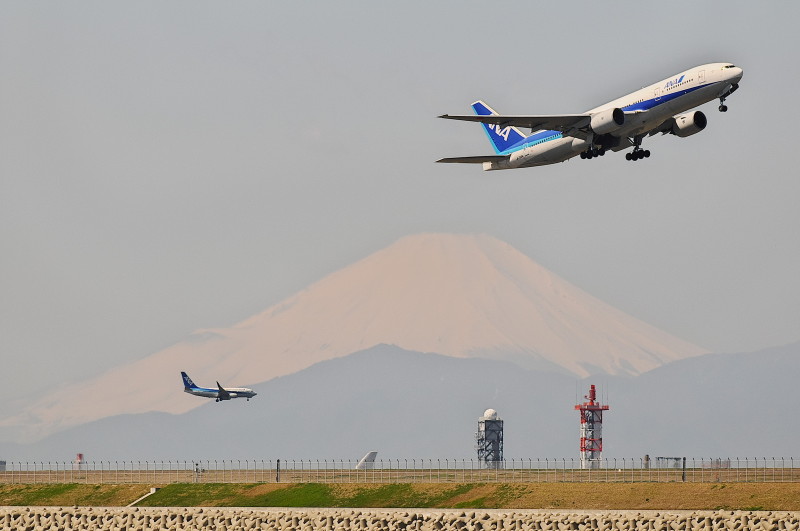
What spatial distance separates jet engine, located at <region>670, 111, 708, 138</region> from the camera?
89688 mm

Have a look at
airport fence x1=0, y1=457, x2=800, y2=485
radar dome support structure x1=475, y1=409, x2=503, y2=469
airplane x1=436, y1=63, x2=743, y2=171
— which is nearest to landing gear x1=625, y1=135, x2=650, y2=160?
airplane x1=436, y1=63, x2=743, y2=171

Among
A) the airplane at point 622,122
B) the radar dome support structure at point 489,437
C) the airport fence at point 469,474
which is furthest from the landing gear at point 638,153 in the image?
the radar dome support structure at point 489,437

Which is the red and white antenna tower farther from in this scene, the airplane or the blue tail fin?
the airplane

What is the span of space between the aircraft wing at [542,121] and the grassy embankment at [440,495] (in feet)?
75.8

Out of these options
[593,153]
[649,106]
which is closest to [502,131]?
[593,153]

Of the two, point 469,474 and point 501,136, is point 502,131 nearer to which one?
point 501,136

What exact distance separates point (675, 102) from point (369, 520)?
30487 millimetres

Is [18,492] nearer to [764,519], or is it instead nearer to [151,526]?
[151,526]

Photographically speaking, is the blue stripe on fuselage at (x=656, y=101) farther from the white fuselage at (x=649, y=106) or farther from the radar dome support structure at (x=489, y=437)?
the radar dome support structure at (x=489, y=437)

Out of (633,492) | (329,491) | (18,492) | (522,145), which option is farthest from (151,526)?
(522,145)

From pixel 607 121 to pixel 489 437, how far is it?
8789 cm

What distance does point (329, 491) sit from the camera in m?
85.3

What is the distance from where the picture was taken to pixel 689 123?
8994 cm

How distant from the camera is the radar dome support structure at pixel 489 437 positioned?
16938 centimetres
